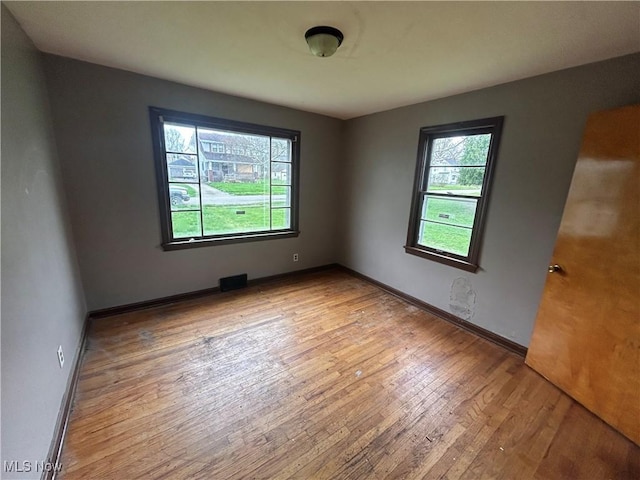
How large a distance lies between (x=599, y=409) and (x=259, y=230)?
3.44m

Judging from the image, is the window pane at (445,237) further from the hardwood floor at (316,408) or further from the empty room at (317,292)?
the hardwood floor at (316,408)

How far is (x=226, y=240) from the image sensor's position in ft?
10.5

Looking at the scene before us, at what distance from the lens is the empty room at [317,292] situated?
1.39 meters

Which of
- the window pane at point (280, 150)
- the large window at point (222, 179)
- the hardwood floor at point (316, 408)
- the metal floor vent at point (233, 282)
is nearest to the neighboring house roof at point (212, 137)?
the large window at point (222, 179)

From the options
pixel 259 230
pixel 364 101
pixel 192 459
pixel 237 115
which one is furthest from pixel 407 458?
pixel 237 115

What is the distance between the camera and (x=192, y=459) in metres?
1.37

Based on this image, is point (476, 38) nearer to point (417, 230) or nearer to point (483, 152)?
point (483, 152)

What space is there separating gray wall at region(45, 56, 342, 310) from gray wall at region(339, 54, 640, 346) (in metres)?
1.54

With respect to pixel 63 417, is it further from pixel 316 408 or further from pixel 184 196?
pixel 184 196

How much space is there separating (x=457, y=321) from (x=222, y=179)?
3058 mm

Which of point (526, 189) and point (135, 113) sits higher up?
point (135, 113)

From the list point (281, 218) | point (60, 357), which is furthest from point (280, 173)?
point (60, 357)

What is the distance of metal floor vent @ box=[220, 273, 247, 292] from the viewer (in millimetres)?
3296

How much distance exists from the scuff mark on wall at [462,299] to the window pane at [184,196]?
2973 mm
